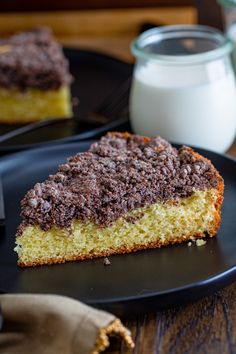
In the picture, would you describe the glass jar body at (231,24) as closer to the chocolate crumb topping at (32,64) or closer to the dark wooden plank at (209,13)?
the chocolate crumb topping at (32,64)

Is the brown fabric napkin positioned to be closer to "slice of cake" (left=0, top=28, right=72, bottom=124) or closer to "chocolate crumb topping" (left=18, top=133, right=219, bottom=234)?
"chocolate crumb topping" (left=18, top=133, right=219, bottom=234)

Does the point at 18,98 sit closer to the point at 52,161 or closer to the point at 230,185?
the point at 52,161

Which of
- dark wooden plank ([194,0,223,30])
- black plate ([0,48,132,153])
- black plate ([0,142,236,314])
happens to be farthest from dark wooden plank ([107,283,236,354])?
dark wooden plank ([194,0,223,30])

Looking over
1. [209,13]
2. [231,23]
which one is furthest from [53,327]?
[209,13]

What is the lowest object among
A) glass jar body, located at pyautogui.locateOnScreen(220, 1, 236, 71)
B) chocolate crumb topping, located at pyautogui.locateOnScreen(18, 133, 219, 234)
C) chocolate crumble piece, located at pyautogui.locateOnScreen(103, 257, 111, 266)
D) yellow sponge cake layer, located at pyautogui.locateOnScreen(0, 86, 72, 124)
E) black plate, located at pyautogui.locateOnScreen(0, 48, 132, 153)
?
yellow sponge cake layer, located at pyautogui.locateOnScreen(0, 86, 72, 124)

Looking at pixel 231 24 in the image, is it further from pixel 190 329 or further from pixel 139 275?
pixel 190 329

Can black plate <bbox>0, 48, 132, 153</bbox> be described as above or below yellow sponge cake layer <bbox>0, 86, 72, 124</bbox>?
above
